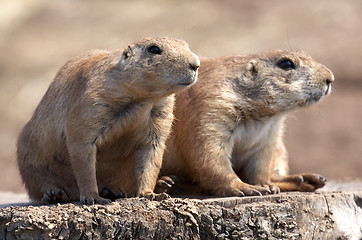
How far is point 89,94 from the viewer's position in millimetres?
6551

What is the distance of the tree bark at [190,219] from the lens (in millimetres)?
5477

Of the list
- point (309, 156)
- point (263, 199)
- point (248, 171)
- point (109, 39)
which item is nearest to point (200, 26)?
point (109, 39)

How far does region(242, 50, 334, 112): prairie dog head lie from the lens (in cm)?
758

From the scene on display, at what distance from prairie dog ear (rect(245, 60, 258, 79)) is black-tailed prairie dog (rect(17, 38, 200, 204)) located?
127cm

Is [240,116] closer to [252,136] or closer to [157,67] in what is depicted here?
[252,136]

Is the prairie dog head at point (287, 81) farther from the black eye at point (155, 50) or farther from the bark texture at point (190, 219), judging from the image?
the black eye at point (155, 50)

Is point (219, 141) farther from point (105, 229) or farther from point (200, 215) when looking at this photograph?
point (105, 229)

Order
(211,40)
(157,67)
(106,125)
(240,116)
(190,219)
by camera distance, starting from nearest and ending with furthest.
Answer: (190,219), (157,67), (106,125), (240,116), (211,40)

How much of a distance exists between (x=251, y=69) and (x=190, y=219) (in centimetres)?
261

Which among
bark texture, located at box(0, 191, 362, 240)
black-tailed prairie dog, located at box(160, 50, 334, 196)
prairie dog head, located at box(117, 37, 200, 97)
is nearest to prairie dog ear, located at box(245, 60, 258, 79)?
black-tailed prairie dog, located at box(160, 50, 334, 196)

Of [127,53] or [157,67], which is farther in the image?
[127,53]

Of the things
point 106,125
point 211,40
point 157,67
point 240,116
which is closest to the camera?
point 157,67

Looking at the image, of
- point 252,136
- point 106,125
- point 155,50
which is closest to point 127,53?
point 155,50

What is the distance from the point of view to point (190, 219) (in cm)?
587
